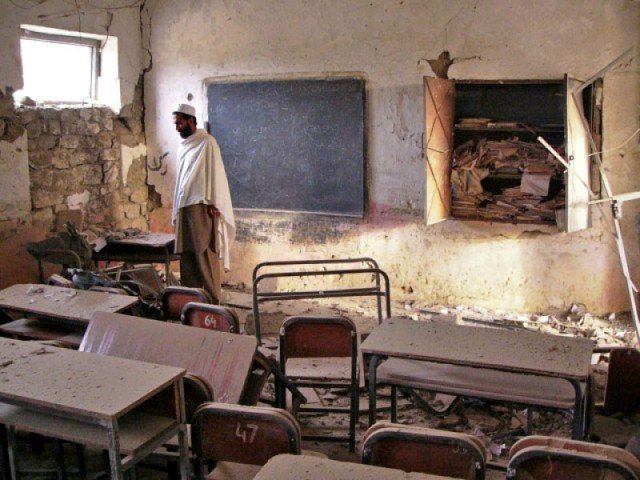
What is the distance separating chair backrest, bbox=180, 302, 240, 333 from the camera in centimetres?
351

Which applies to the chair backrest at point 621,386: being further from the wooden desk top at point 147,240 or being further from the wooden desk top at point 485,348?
the wooden desk top at point 147,240

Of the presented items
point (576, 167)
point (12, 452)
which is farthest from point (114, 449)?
point (576, 167)

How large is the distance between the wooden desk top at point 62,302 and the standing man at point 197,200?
169cm

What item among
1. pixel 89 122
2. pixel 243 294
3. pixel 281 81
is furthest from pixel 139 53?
pixel 243 294

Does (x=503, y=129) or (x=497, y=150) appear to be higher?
(x=503, y=129)

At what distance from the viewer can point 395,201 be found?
21.0 feet

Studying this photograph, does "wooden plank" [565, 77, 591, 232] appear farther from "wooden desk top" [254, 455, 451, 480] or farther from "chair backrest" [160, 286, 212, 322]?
"wooden desk top" [254, 455, 451, 480]

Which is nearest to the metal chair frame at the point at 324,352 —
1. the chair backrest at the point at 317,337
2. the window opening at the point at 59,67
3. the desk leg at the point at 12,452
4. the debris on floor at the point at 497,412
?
the chair backrest at the point at 317,337

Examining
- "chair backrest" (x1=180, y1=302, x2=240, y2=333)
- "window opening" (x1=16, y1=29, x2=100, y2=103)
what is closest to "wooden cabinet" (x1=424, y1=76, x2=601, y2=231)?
"chair backrest" (x1=180, y1=302, x2=240, y2=333)

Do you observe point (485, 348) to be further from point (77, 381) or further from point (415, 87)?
point (415, 87)

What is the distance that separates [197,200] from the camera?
18.5ft

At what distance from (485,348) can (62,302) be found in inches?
90.5

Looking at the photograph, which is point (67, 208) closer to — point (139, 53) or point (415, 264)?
point (139, 53)

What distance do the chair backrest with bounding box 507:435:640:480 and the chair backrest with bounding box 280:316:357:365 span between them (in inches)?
57.8
